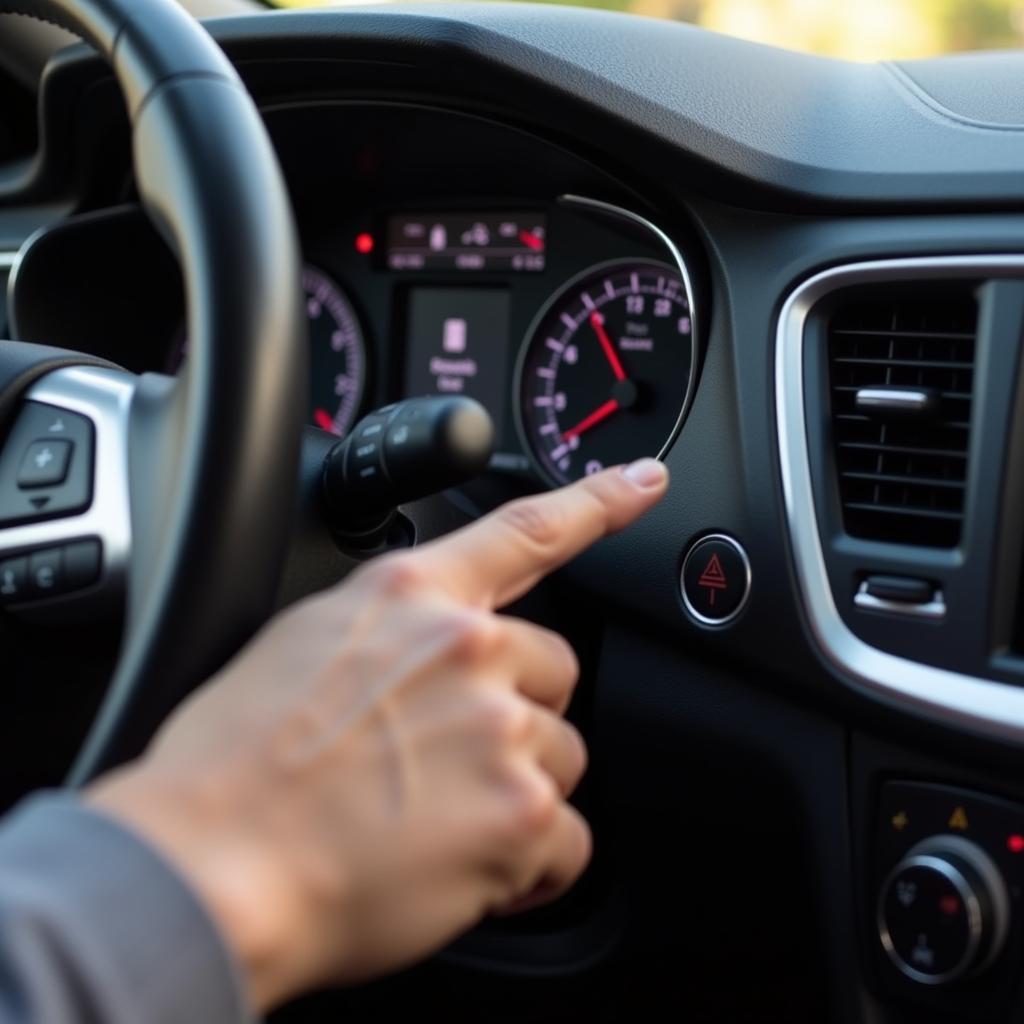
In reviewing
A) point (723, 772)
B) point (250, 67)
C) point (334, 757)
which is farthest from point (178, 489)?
point (250, 67)

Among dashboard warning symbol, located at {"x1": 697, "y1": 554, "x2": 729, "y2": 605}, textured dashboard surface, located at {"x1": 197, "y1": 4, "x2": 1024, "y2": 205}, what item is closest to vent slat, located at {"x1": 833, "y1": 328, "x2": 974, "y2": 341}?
textured dashboard surface, located at {"x1": 197, "y1": 4, "x2": 1024, "y2": 205}

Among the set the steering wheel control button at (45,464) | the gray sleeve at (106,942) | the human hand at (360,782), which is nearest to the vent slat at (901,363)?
the human hand at (360,782)

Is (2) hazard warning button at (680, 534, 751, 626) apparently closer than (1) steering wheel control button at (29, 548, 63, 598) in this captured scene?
No

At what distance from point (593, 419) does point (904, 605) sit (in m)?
0.51

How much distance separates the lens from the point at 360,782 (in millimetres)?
633

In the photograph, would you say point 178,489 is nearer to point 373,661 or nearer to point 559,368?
point 373,661

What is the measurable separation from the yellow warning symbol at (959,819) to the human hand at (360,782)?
0.48m

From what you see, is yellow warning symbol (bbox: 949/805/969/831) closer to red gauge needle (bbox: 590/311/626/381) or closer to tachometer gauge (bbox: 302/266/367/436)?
red gauge needle (bbox: 590/311/626/381)

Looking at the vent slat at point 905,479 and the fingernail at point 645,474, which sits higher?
the fingernail at point 645,474

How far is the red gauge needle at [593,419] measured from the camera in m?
1.50

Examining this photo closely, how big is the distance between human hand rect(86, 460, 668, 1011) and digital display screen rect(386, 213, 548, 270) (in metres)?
0.92

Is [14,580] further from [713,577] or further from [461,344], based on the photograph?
[461,344]

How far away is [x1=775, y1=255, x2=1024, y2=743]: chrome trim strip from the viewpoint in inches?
41.3

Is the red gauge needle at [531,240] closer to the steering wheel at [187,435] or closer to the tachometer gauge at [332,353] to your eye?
the tachometer gauge at [332,353]
